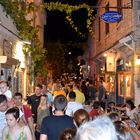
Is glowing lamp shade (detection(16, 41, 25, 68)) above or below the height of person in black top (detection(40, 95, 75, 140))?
above

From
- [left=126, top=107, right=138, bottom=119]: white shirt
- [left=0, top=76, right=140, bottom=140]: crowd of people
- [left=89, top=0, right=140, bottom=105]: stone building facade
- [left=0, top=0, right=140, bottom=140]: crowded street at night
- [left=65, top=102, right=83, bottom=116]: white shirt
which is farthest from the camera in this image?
[left=89, top=0, right=140, bottom=105]: stone building facade

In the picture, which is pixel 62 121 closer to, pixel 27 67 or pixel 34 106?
pixel 34 106

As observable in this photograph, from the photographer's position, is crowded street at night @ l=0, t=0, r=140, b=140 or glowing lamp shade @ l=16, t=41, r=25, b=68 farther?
glowing lamp shade @ l=16, t=41, r=25, b=68

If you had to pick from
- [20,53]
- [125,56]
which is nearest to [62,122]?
[20,53]

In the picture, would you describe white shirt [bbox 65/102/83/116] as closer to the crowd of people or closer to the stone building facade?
the crowd of people

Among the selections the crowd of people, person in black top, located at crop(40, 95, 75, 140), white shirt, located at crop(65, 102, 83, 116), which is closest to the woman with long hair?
the crowd of people

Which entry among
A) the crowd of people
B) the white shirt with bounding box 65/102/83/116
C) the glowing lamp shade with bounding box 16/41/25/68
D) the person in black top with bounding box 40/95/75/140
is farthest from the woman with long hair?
the glowing lamp shade with bounding box 16/41/25/68

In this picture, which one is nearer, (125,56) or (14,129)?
(14,129)

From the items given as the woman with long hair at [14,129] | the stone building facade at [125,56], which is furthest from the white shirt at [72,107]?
the stone building facade at [125,56]

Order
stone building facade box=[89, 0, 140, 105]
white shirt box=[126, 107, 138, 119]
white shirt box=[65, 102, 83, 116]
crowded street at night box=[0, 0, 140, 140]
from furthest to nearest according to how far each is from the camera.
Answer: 1. stone building facade box=[89, 0, 140, 105]
2. white shirt box=[126, 107, 138, 119]
3. white shirt box=[65, 102, 83, 116]
4. crowded street at night box=[0, 0, 140, 140]

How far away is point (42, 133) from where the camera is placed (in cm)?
661

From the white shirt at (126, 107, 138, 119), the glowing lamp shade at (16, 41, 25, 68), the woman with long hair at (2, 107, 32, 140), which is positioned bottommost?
the white shirt at (126, 107, 138, 119)

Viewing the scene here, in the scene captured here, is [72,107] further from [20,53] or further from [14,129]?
[20,53]

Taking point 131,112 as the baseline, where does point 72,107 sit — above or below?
above
